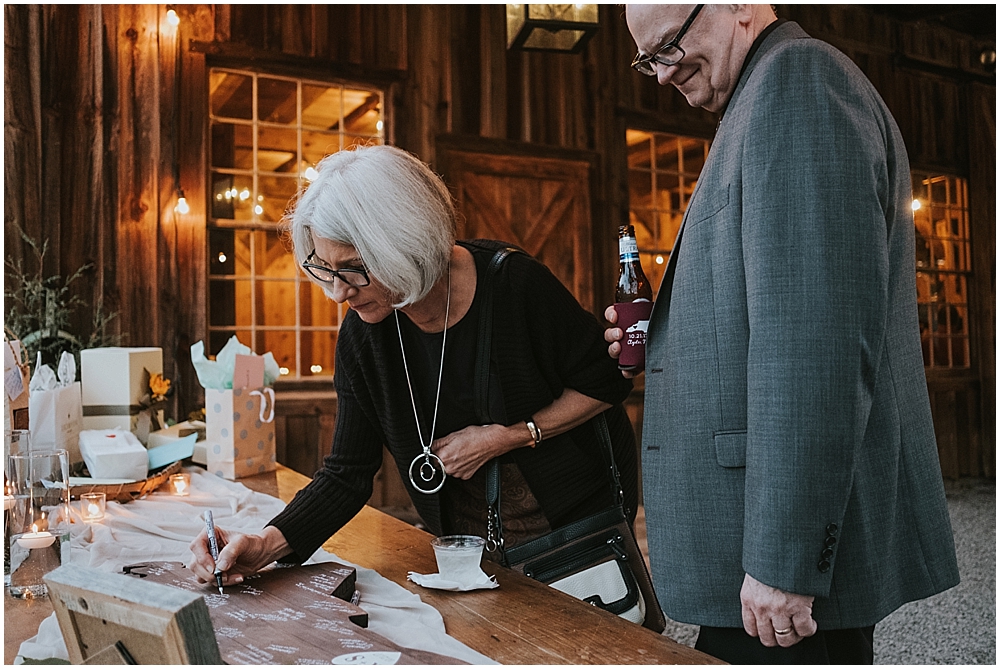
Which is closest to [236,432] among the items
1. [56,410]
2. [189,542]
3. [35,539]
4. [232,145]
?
[56,410]

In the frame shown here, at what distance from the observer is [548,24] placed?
143 inches

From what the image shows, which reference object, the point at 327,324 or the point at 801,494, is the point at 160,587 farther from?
the point at 327,324

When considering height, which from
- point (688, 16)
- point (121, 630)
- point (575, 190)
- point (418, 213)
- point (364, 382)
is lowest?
point (121, 630)

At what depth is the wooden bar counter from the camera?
1081mm

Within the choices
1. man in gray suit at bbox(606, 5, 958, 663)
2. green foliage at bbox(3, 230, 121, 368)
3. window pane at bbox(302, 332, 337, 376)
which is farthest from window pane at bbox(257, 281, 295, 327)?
man in gray suit at bbox(606, 5, 958, 663)

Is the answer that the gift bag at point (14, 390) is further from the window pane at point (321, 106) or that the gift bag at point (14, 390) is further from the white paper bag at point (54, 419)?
the window pane at point (321, 106)

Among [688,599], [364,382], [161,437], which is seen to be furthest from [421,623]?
[161,437]

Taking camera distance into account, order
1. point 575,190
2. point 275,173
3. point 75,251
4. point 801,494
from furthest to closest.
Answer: point 575,190, point 275,173, point 75,251, point 801,494

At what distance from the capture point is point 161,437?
104 inches

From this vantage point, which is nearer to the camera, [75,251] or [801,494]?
[801,494]

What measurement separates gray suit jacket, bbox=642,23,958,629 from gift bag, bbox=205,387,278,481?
63.2 inches

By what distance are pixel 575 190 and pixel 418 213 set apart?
4.88 metres

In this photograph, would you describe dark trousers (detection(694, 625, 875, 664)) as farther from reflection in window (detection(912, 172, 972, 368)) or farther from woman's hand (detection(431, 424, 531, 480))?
reflection in window (detection(912, 172, 972, 368))

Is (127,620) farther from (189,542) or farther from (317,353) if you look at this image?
(317,353)
